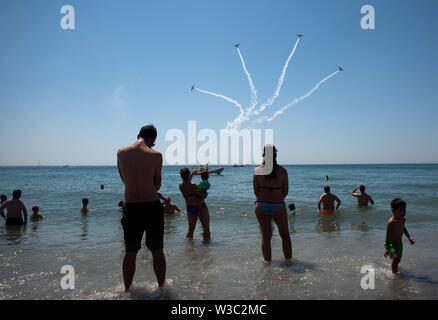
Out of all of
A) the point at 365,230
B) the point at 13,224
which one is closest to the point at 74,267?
the point at 13,224

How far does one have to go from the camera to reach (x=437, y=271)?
4.64 meters

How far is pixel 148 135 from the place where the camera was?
3.80 meters

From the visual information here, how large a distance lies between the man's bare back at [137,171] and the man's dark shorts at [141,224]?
0.10 meters

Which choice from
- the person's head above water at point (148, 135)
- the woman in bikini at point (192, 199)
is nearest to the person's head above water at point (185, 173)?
the woman in bikini at point (192, 199)

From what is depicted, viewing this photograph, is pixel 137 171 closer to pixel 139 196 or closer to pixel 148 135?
pixel 139 196

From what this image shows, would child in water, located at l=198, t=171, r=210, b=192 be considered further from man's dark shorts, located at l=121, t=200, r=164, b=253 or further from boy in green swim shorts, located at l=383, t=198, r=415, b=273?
boy in green swim shorts, located at l=383, t=198, r=415, b=273

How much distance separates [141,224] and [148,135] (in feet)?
4.21

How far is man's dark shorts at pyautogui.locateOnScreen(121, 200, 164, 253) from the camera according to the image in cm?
355

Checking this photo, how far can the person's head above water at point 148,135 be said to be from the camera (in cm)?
379

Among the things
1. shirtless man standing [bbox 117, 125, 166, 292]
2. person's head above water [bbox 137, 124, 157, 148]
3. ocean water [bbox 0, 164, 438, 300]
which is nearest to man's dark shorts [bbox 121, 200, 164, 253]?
shirtless man standing [bbox 117, 125, 166, 292]

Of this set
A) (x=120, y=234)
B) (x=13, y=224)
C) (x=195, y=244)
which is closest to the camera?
(x=195, y=244)

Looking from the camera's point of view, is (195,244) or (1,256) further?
(195,244)
